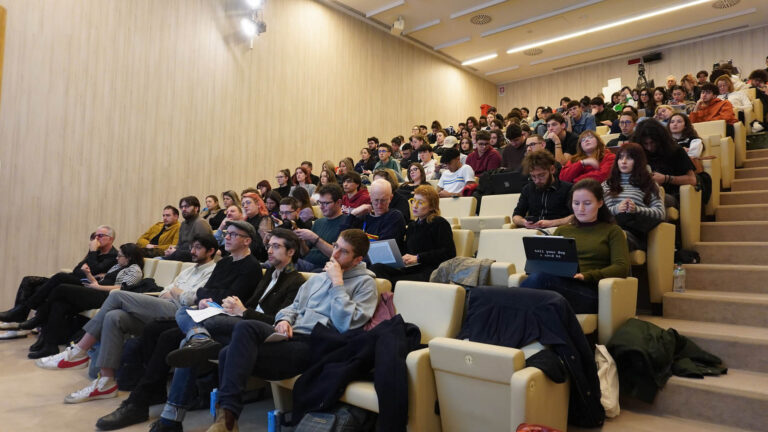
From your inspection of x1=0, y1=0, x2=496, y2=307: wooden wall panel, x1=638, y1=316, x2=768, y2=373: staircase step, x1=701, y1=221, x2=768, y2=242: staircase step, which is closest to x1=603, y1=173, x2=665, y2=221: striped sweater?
x1=638, y1=316, x2=768, y2=373: staircase step

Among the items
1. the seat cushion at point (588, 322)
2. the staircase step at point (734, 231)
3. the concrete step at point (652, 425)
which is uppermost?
the staircase step at point (734, 231)

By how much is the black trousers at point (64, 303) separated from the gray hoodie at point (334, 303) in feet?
7.11

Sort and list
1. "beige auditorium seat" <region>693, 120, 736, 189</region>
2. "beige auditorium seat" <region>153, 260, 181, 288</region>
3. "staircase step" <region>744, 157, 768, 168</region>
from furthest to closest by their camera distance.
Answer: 1. "staircase step" <region>744, 157, 768, 168</region>
2. "beige auditorium seat" <region>693, 120, 736, 189</region>
3. "beige auditorium seat" <region>153, 260, 181, 288</region>

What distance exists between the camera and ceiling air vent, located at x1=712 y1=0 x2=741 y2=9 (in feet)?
26.7

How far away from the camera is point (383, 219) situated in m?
3.19

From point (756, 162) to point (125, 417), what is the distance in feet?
17.0

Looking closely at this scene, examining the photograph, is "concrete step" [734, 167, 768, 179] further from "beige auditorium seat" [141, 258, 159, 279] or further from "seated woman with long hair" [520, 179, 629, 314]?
"beige auditorium seat" [141, 258, 159, 279]

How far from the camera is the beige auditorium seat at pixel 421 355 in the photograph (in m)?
1.77

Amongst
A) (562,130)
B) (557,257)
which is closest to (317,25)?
(562,130)

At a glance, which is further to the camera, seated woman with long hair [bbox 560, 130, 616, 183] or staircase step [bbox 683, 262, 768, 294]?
seated woman with long hair [bbox 560, 130, 616, 183]

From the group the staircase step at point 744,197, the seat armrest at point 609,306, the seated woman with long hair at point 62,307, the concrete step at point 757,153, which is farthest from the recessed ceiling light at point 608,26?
the seated woman with long hair at point 62,307

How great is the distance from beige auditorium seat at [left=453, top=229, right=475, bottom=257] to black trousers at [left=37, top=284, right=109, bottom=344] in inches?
105

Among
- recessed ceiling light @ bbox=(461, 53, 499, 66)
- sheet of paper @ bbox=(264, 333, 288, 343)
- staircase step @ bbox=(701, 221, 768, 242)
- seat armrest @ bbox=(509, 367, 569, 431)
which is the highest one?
recessed ceiling light @ bbox=(461, 53, 499, 66)

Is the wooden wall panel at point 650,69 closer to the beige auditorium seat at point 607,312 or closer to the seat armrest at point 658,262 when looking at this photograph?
the seat armrest at point 658,262
